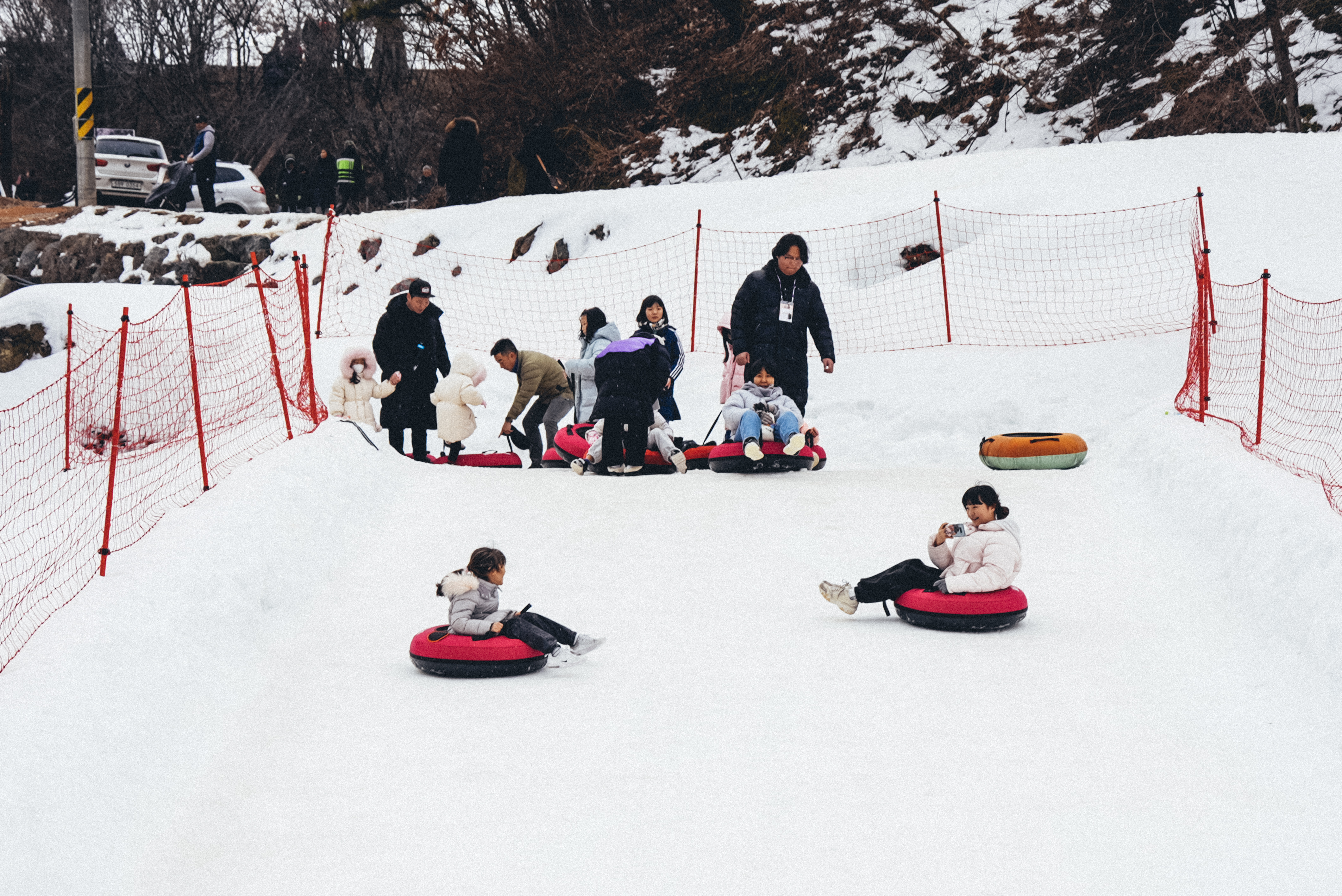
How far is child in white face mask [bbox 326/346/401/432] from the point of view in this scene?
1025 centimetres

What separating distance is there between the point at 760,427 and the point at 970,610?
11.4ft

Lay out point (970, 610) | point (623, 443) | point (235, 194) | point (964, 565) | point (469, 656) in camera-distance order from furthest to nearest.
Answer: point (235, 194), point (623, 443), point (964, 565), point (970, 610), point (469, 656)

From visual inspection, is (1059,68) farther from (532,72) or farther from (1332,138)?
(532,72)

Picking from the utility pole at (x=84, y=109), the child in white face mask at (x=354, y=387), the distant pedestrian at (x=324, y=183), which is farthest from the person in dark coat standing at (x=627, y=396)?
the utility pole at (x=84, y=109)

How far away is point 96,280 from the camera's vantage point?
63.8 ft

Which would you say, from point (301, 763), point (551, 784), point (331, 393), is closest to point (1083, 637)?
point (551, 784)

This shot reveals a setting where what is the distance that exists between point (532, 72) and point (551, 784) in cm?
2125

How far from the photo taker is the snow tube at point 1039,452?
922cm

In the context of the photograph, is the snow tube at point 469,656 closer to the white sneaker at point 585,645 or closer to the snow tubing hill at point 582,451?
the white sneaker at point 585,645

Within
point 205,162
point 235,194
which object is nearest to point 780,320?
point 205,162

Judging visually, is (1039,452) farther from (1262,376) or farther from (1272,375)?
(1272,375)

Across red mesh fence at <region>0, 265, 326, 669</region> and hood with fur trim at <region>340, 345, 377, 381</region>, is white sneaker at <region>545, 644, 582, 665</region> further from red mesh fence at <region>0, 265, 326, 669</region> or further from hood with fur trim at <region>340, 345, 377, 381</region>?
hood with fur trim at <region>340, 345, 377, 381</region>

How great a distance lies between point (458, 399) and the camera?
33.0ft

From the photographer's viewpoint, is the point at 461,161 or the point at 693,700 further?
the point at 461,161
